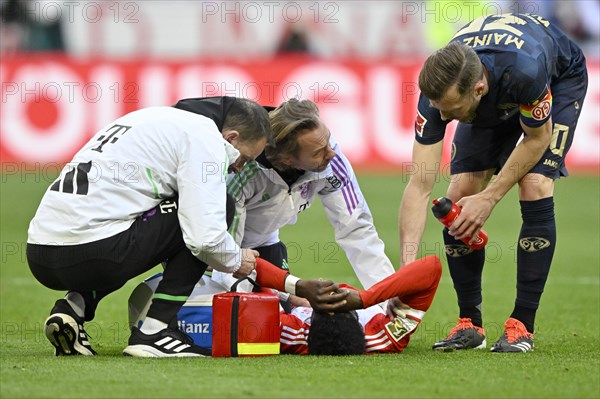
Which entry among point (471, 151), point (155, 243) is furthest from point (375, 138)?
point (155, 243)

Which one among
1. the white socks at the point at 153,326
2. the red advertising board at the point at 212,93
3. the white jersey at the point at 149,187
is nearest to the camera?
the white jersey at the point at 149,187

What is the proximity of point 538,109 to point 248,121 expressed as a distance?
152 cm

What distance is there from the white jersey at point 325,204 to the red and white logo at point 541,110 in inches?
A: 45.9

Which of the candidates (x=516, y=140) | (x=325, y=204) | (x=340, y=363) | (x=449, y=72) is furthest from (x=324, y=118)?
(x=340, y=363)

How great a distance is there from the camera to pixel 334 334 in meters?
5.56

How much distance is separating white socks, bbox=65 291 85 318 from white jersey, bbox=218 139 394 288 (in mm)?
1051

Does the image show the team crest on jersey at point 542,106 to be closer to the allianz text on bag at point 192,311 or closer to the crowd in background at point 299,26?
the allianz text on bag at point 192,311

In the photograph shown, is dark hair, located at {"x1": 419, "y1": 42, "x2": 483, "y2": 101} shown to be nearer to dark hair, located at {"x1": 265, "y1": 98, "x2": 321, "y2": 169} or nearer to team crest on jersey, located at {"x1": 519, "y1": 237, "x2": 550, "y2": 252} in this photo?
dark hair, located at {"x1": 265, "y1": 98, "x2": 321, "y2": 169}

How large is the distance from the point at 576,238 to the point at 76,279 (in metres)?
8.61

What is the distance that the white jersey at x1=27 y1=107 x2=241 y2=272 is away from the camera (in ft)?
16.9

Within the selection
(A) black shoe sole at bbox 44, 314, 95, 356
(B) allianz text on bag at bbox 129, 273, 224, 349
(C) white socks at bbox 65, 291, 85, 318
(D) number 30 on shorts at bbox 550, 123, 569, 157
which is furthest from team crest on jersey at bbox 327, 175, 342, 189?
(A) black shoe sole at bbox 44, 314, 95, 356

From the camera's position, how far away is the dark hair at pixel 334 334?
5.56m

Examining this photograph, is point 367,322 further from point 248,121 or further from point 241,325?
point 248,121

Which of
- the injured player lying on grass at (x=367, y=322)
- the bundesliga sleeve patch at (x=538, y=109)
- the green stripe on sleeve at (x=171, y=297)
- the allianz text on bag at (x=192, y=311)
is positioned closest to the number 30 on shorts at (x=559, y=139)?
the bundesliga sleeve patch at (x=538, y=109)
